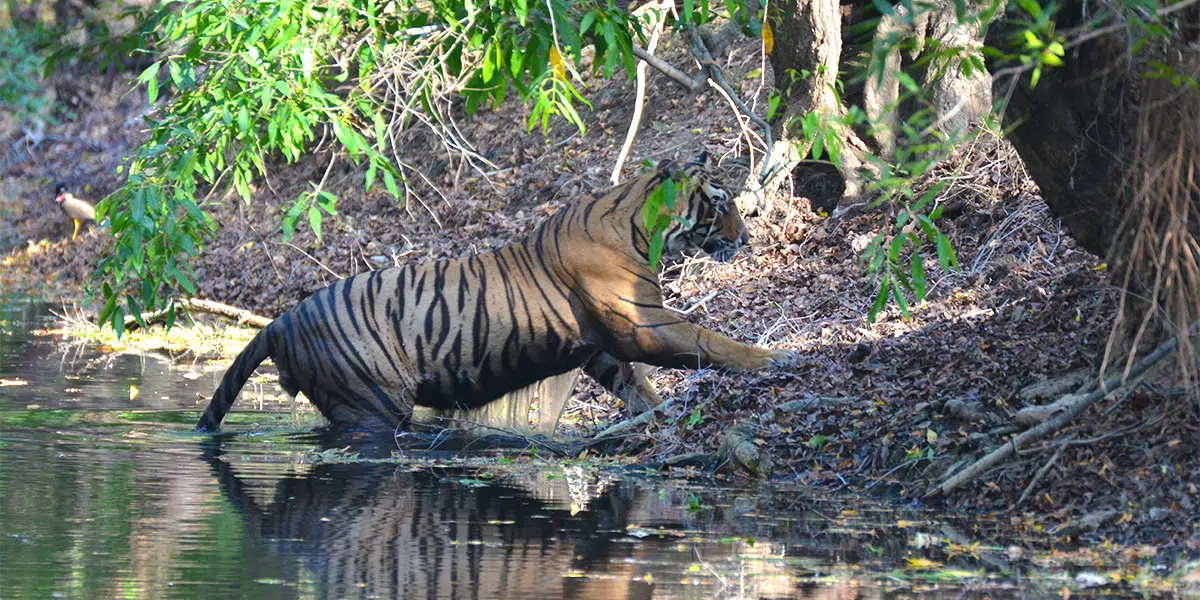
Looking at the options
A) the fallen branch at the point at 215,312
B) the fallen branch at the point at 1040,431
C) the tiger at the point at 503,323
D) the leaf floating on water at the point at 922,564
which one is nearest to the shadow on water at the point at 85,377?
the fallen branch at the point at 215,312

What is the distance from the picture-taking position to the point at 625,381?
8602 mm

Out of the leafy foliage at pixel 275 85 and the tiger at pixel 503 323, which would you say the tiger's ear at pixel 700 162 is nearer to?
the tiger at pixel 503 323

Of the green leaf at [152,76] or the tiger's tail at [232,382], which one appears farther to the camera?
the tiger's tail at [232,382]

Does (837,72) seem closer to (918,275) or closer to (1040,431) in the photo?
(1040,431)

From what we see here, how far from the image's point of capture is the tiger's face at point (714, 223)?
28.1 ft

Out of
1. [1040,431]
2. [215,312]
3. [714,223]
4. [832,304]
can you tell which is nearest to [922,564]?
[1040,431]

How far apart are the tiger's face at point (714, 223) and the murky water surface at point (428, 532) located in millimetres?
1732

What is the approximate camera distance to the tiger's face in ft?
28.1

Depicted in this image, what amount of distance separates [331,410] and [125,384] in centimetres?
264

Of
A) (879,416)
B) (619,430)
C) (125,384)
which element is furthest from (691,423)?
(125,384)

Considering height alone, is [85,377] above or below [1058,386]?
above

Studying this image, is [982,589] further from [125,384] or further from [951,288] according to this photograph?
[125,384]

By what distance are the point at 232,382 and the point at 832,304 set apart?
387 cm

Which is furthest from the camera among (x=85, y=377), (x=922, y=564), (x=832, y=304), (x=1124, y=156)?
(x=85, y=377)
